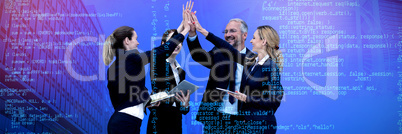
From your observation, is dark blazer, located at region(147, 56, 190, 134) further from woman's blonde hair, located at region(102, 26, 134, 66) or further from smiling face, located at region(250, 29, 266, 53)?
smiling face, located at region(250, 29, 266, 53)

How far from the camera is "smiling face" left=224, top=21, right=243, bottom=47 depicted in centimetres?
361

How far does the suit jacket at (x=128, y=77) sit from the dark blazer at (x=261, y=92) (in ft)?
2.41

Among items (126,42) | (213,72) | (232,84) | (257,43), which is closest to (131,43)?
(126,42)

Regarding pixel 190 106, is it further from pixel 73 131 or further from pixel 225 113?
pixel 73 131

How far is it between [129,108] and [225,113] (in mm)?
892

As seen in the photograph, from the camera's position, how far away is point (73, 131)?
3615mm

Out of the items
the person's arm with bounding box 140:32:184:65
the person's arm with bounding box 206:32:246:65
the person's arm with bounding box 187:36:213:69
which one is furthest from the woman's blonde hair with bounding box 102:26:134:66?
the person's arm with bounding box 206:32:246:65

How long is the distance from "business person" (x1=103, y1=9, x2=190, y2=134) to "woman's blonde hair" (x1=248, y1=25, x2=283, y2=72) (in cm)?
78

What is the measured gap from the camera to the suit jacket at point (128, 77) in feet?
9.63

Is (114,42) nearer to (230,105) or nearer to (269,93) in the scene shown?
(230,105)

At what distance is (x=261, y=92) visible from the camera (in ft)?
10.5

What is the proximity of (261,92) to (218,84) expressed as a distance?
403 mm

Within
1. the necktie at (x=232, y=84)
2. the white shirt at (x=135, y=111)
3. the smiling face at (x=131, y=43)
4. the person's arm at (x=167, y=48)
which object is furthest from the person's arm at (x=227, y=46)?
the white shirt at (x=135, y=111)
